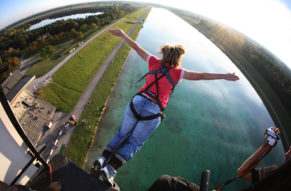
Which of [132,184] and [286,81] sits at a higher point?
[286,81]

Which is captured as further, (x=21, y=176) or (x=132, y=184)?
(x=132, y=184)

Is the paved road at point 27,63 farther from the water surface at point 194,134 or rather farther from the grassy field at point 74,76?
the water surface at point 194,134

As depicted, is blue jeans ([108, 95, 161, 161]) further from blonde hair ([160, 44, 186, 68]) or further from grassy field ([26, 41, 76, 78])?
grassy field ([26, 41, 76, 78])

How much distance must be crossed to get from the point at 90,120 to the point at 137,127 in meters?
11.2

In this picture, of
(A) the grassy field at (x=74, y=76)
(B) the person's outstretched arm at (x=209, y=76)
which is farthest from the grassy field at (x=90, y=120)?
(B) the person's outstretched arm at (x=209, y=76)

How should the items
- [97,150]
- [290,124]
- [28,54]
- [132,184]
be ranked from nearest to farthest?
[132,184], [97,150], [290,124], [28,54]

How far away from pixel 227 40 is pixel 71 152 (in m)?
66.1

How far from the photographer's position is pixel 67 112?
13.4 metres

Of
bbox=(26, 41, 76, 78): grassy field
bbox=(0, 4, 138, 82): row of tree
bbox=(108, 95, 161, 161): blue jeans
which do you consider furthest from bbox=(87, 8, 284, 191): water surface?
bbox=(0, 4, 138, 82): row of tree

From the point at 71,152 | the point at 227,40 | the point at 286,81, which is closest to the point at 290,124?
the point at 286,81

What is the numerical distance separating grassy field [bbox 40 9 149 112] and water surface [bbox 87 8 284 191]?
14.1 ft

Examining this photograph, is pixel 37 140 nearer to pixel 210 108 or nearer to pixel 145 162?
pixel 145 162

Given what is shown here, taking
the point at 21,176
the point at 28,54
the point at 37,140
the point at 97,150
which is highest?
the point at 28,54

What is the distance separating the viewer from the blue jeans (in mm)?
2775
